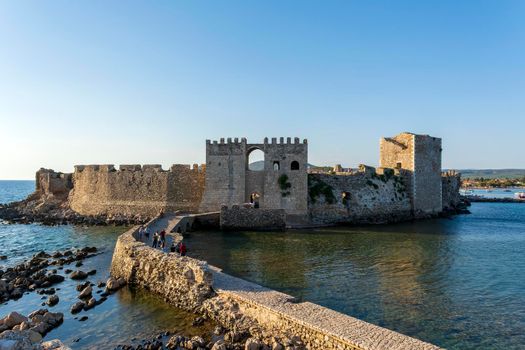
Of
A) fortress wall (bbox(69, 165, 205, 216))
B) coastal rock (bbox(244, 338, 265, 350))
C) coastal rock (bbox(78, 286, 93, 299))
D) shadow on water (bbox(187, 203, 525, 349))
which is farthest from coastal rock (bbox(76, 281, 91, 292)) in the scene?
fortress wall (bbox(69, 165, 205, 216))

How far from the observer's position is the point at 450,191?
40531mm

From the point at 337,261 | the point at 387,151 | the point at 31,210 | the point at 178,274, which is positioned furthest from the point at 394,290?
the point at 31,210

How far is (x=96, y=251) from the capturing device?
2044 centimetres

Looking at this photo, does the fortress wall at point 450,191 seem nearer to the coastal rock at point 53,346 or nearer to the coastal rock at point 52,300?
the coastal rock at point 52,300

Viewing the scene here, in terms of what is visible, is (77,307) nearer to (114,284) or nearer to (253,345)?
(114,284)

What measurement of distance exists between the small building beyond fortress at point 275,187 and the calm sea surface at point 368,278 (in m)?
3.08

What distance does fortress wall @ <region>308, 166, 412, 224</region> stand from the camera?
94.6ft

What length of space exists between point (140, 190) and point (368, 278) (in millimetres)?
22660

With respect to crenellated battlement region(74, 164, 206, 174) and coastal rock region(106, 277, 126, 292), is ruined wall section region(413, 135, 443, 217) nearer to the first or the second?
crenellated battlement region(74, 164, 206, 174)

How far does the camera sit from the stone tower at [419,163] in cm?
3253

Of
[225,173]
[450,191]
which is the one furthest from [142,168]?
[450,191]

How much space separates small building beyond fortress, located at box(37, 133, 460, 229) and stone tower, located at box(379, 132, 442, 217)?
0.08 m

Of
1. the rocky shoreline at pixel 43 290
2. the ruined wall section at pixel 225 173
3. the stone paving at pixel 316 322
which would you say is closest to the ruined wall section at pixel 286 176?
the ruined wall section at pixel 225 173

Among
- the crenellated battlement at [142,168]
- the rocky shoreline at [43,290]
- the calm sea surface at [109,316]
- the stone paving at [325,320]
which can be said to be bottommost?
the calm sea surface at [109,316]
